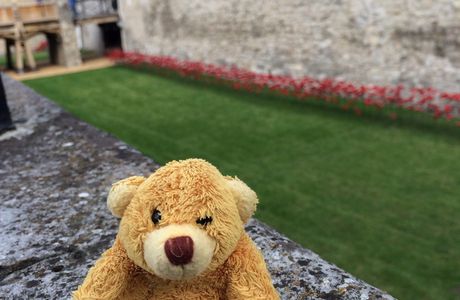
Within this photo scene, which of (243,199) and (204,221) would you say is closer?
(204,221)

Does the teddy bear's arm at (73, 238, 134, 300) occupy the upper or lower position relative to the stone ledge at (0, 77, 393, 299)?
upper

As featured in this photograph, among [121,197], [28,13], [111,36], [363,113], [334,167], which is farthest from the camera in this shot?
[111,36]

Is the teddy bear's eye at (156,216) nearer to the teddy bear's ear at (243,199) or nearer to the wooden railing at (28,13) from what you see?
the teddy bear's ear at (243,199)

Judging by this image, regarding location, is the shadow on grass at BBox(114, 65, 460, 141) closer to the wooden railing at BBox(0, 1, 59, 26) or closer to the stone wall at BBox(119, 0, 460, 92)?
the stone wall at BBox(119, 0, 460, 92)

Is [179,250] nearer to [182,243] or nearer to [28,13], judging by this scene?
[182,243]

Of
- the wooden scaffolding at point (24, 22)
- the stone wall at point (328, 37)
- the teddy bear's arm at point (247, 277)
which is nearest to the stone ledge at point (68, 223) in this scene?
the teddy bear's arm at point (247, 277)

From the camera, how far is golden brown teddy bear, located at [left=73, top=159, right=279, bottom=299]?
56.0 inches

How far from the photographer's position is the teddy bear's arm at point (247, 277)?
1.55 m

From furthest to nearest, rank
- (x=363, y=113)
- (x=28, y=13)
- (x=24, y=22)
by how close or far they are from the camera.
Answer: (x=28, y=13)
(x=24, y=22)
(x=363, y=113)

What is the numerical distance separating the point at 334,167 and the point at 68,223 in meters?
4.46

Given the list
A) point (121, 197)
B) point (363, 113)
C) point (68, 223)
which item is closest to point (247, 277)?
point (121, 197)

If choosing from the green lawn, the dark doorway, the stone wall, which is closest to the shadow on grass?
the green lawn

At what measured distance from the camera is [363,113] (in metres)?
8.79

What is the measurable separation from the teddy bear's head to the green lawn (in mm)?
2897
